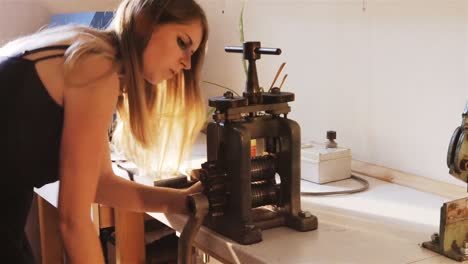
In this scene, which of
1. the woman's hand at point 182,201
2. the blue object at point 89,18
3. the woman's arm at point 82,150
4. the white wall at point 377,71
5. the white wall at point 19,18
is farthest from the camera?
the white wall at point 19,18

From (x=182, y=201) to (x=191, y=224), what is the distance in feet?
0.44

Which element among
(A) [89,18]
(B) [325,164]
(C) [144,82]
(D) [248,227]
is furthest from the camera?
(A) [89,18]

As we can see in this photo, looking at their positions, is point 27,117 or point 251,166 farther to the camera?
point 251,166

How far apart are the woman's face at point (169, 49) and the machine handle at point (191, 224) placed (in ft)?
0.95

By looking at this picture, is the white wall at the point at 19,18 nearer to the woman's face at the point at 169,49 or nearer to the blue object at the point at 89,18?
the blue object at the point at 89,18

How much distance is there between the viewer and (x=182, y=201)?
145cm

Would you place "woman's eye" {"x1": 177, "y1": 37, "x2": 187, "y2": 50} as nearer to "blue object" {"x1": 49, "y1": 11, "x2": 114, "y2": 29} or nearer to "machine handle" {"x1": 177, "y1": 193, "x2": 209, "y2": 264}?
"machine handle" {"x1": 177, "y1": 193, "x2": 209, "y2": 264}

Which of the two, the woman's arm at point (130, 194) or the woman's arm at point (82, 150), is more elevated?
the woman's arm at point (82, 150)

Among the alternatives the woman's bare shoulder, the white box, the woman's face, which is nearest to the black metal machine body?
the woman's face

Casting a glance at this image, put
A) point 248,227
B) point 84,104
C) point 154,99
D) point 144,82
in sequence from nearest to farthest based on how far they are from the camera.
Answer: point 84,104 < point 248,227 < point 144,82 < point 154,99

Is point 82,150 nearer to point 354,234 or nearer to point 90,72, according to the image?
point 90,72

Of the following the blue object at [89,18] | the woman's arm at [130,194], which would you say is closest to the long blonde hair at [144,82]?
the woman's arm at [130,194]

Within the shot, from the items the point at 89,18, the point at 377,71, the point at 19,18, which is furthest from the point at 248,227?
the point at 19,18

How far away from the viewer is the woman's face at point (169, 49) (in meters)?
1.31
